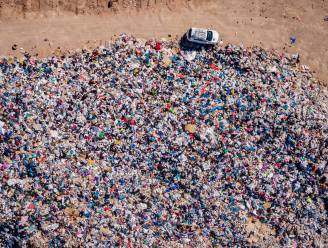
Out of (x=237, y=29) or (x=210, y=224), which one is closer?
(x=210, y=224)

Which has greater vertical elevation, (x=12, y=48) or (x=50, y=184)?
(x=12, y=48)

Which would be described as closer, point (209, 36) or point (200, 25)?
point (209, 36)

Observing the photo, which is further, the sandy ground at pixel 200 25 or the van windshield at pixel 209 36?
the van windshield at pixel 209 36

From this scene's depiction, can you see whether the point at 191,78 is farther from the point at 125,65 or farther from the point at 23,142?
the point at 23,142

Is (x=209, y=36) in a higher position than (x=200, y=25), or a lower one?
lower

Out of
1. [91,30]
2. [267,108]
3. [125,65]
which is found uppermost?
[91,30]

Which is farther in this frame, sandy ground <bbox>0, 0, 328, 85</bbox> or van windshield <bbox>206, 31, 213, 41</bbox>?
van windshield <bbox>206, 31, 213, 41</bbox>

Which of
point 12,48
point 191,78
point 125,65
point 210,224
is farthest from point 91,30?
point 210,224

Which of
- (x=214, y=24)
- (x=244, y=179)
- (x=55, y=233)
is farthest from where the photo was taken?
(x=214, y=24)
